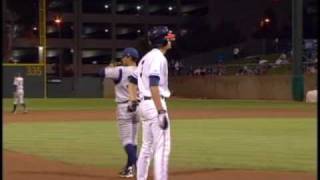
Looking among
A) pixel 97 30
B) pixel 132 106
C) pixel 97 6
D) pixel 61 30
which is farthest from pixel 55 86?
pixel 132 106

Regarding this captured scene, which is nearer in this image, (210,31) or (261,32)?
(261,32)

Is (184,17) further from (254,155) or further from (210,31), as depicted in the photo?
(254,155)

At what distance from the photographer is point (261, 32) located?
74562mm

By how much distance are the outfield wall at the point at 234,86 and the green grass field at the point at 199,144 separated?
1031 inches

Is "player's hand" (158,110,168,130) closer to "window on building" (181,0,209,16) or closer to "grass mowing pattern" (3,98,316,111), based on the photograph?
"grass mowing pattern" (3,98,316,111)

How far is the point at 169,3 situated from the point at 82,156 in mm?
79481

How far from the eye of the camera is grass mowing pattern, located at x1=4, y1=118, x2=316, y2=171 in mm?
11914

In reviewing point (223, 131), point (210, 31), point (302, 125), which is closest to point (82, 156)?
point (223, 131)

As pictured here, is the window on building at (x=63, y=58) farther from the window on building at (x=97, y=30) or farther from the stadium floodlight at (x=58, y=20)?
the stadium floodlight at (x=58, y=20)

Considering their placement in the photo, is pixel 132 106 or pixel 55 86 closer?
pixel 132 106

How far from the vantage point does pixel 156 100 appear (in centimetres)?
743

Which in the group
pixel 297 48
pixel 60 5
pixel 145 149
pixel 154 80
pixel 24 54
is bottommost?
pixel 145 149

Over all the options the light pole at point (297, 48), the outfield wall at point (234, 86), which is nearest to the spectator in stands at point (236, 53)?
the outfield wall at point (234, 86)

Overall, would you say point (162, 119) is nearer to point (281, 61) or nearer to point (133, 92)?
point (133, 92)
